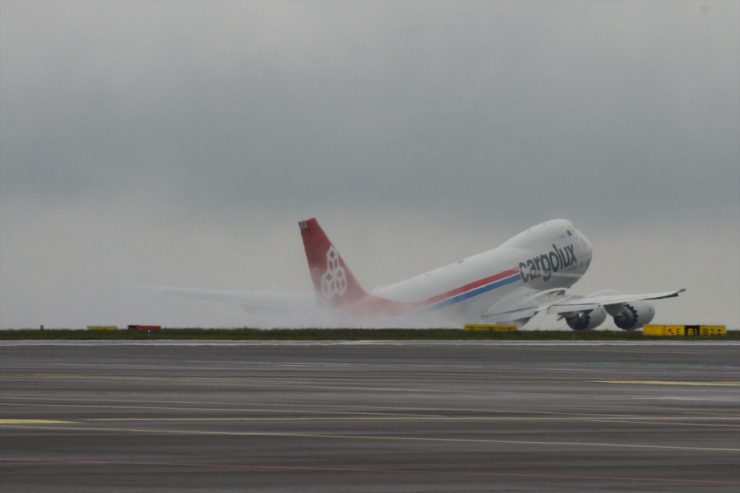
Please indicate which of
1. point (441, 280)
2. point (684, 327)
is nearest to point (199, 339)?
point (441, 280)

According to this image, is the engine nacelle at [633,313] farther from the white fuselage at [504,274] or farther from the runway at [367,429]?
the runway at [367,429]

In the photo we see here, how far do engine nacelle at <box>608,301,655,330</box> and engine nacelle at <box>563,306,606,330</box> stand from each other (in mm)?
1349

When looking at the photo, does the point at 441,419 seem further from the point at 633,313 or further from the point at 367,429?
the point at 633,313

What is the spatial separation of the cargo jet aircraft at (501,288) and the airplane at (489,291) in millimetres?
76

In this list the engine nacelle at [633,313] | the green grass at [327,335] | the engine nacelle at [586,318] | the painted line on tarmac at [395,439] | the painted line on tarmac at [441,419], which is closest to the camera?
the painted line on tarmac at [395,439]

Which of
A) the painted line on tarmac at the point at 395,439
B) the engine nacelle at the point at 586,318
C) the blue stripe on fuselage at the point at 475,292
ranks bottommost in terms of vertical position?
the painted line on tarmac at the point at 395,439

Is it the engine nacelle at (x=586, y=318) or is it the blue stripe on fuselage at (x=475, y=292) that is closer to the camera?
the blue stripe on fuselage at (x=475, y=292)

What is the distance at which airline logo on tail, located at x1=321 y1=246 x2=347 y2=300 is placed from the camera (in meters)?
115

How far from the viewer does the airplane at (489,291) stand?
11538 centimetres

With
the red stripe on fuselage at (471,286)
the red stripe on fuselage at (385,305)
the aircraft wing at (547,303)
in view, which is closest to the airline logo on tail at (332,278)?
the red stripe on fuselage at (385,305)

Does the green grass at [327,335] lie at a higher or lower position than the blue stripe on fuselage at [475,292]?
lower

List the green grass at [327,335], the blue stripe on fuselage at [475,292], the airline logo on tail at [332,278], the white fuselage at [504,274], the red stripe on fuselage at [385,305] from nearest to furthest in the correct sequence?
1. the green grass at [327,335]
2. the airline logo on tail at [332,278]
3. the red stripe on fuselage at [385,305]
4. the white fuselage at [504,274]
5. the blue stripe on fuselage at [475,292]

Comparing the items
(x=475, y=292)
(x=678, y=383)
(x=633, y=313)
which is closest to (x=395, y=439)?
(x=678, y=383)

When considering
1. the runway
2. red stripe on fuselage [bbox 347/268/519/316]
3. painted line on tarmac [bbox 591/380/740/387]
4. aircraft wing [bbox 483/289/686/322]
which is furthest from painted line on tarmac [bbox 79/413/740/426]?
aircraft wing [bbox 483/289/686/322]
